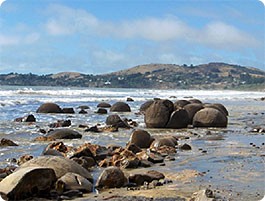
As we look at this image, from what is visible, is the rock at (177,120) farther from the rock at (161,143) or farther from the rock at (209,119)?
the rock at (161,143)

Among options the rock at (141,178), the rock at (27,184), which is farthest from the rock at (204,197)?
the rock at (27,184)

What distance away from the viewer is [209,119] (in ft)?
62.4

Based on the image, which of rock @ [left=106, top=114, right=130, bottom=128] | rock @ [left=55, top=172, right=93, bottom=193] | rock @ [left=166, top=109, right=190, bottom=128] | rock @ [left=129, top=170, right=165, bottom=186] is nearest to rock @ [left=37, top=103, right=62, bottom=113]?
rock @ [left=106, top=114, right=130, bottom=128]

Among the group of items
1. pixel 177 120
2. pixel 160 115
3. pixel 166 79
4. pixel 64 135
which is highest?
pixel 166 79

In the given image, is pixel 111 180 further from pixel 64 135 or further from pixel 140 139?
pixel 64 135

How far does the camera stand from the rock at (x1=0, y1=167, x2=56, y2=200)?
6664 millimetres

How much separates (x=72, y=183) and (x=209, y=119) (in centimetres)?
1235

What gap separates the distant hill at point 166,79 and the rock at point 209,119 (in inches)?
4520

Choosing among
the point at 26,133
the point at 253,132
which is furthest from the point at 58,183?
the point at 253,132

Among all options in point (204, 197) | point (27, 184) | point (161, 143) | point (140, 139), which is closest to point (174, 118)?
point (140, 139)

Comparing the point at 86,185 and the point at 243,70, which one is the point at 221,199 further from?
the point at 243,70

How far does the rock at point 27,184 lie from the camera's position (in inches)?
262

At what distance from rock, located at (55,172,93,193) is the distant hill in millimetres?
127197

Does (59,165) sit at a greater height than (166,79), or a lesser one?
lesser
